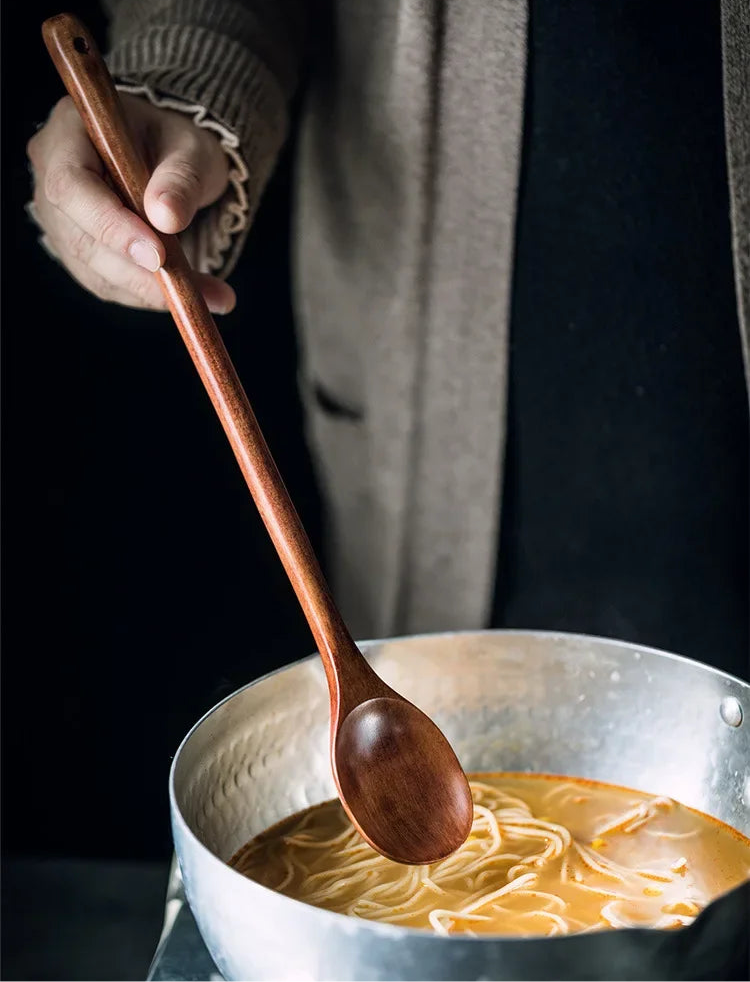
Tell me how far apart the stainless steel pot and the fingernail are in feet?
1.23

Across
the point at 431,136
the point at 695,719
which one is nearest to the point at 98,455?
the point at 431,136

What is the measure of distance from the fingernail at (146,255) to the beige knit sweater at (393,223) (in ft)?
0.92

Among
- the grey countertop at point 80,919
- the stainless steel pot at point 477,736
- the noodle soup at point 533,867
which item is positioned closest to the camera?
the stainless steel pot at point 477,736

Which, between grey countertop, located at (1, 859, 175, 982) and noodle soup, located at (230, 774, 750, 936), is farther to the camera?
grey countertop, located at (1, 859, 175, 982)

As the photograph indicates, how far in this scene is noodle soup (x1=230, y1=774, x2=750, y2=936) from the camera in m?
0.85

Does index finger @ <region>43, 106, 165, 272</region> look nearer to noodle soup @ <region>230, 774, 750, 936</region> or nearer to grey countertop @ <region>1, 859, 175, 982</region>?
noodle soup @ <region>230, 774, 750, 936</region>

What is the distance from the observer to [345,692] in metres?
0.88

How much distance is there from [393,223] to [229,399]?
54 centimetres

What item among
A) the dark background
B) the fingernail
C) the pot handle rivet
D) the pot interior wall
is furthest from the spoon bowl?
the dark background

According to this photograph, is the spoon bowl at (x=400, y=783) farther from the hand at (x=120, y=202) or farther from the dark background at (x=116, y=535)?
the dark background at (x=116, y=535)

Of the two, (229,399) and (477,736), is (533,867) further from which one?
(229,399)

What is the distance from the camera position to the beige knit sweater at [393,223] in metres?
1.14

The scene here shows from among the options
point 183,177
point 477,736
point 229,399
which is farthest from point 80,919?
point 183,177

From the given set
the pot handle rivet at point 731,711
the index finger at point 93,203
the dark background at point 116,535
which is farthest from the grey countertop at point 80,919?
the index finger at point 93,203
